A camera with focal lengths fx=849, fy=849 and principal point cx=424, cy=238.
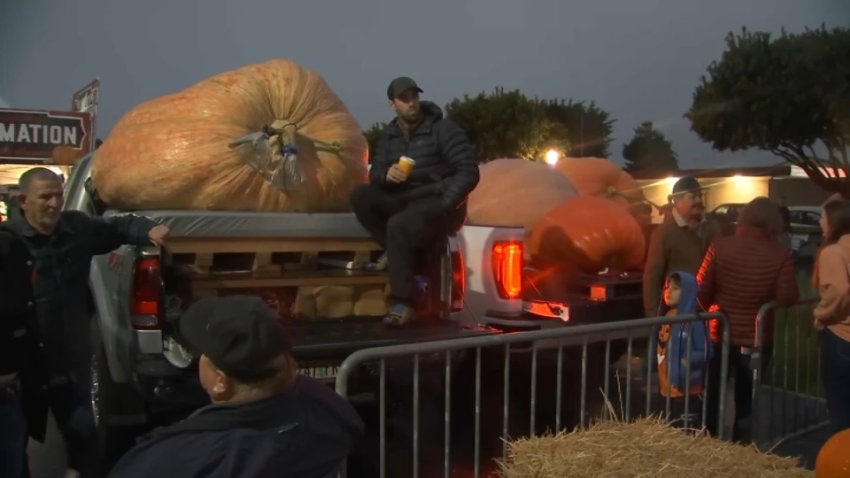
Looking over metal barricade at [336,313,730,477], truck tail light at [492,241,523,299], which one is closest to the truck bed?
metal barricade at [336,313,730,477]

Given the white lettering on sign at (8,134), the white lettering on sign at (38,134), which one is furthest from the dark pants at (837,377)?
the white lettering on sign at (8,134)

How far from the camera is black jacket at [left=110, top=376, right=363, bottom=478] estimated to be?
1909 millimetres

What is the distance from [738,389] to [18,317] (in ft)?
14.3

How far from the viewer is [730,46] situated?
40719 mm

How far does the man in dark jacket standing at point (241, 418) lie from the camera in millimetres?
1921

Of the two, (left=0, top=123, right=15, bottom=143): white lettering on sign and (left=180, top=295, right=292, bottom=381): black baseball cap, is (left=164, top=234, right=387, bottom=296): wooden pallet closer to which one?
(left=180, top=295, right=292, bottom=381): black baseball cap

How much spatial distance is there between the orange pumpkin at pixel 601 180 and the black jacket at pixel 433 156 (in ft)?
13.6

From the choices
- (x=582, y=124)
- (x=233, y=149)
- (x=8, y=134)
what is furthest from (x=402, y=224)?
(x=582, y=124)

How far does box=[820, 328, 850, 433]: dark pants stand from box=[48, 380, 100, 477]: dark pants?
162 inches

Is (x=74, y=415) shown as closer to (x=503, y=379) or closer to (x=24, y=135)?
(x=503, y=379)

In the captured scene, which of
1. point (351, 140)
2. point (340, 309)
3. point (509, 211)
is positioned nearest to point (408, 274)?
point (340, 309)

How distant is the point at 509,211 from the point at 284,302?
3304 mm

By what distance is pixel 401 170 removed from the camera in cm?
538

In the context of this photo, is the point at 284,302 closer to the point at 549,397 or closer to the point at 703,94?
the point at 549,397
